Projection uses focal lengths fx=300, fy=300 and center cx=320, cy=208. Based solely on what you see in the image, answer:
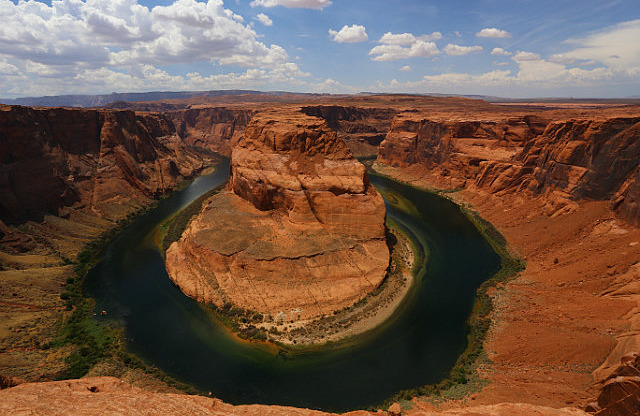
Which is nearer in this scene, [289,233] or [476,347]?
[476,347]

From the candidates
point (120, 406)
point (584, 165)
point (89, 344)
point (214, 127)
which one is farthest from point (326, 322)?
point (214, 127)

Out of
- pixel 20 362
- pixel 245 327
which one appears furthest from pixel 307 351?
pixel 20 362

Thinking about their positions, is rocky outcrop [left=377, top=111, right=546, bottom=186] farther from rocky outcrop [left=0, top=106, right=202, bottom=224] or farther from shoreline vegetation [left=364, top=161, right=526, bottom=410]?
rocky outcrop [left=0, top=106, right=202, bottom=224]

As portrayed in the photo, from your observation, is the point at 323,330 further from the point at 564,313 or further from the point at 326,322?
the point at 564,313

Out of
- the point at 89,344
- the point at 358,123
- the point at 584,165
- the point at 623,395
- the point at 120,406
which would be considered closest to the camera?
the point at 120,406

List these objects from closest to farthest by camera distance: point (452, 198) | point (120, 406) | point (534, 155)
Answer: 1. point (120, 406)
2. point (534, 155)
3. point (452, 198)

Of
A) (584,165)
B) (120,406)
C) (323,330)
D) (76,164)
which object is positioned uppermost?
(584,165)

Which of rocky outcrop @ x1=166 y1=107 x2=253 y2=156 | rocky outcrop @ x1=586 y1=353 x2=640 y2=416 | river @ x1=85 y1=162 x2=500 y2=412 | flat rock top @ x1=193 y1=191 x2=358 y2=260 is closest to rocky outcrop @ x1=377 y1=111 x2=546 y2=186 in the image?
river @ x1=85 y1=162 x2=500 y2=412
